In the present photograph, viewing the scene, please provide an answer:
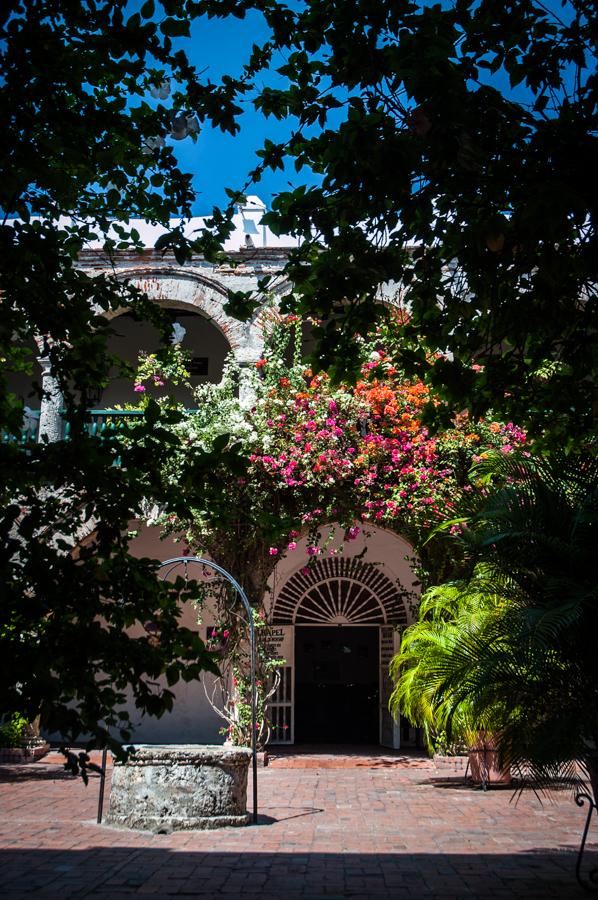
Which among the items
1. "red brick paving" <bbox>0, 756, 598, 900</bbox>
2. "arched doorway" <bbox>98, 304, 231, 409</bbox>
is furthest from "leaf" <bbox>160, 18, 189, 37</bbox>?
"arched doorway" <bbox>98, 304, 231, 409</bbox>

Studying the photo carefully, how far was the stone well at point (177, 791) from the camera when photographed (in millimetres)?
7738

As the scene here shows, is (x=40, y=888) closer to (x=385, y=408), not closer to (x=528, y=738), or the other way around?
(x=528, y=738)

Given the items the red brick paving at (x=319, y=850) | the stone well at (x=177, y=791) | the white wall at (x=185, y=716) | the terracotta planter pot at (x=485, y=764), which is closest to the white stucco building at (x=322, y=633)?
the white wall at (x=185, y=716)

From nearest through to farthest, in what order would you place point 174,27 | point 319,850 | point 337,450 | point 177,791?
point 174,27
point 319,850
point 177,791
point 337,450

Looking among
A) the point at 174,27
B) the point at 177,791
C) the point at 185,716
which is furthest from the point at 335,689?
the point at 174,27

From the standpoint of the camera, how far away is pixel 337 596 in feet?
51.3

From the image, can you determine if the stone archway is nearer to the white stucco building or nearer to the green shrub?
the white stucco building

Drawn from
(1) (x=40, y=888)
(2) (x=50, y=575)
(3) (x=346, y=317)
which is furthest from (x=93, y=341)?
(1) (x=40, y=888)

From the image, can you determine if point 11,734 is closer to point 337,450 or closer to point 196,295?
point 337,450

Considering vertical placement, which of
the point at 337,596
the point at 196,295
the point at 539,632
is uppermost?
the point at 196,295

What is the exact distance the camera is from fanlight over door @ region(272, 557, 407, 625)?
15539 millimetres

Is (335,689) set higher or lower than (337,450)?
lower

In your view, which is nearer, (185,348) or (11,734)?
(11,734)

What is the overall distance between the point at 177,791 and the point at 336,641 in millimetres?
8135
